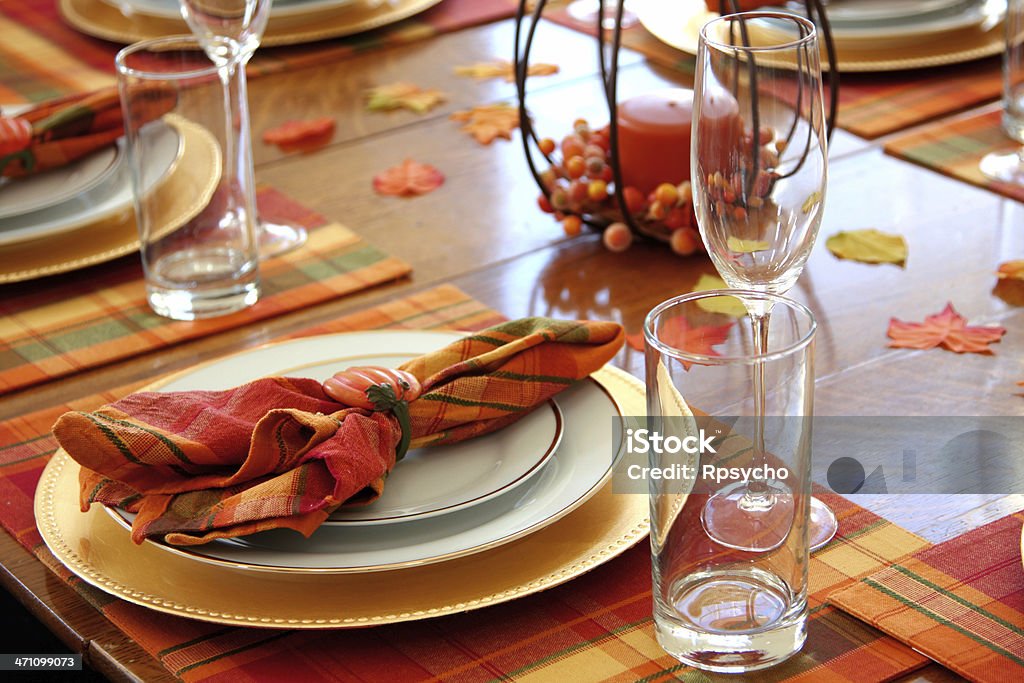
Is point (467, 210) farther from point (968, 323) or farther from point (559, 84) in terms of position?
point (968, 323)

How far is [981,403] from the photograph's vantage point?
94 centimetres

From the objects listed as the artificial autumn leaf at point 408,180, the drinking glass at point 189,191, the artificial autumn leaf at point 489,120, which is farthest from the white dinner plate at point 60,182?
the artificial autumn leaf at point 489,120

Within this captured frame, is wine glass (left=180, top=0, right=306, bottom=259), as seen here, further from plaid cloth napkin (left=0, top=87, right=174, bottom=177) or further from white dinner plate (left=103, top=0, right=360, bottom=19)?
white dinner plate (left=103, top=0, right=360, bottom=19)

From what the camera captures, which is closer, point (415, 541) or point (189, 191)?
point (415, 541)

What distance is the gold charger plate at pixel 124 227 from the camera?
1190mm

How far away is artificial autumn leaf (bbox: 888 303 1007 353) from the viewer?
39.8 inches

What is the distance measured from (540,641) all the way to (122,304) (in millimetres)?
647

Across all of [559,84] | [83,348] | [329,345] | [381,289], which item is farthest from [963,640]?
[559,84]

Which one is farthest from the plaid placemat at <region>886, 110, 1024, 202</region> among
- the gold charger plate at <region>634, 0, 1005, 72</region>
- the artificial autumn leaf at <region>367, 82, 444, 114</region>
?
the artificial autumn leaf at <region>367, 82, 444, 114</region>

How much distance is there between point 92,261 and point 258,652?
63cm

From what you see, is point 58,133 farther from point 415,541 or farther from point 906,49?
point 906,49

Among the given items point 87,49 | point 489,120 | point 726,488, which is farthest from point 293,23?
point 726,488

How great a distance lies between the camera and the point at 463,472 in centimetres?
83

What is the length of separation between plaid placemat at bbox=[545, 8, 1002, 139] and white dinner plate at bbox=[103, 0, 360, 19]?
50 centimetres
